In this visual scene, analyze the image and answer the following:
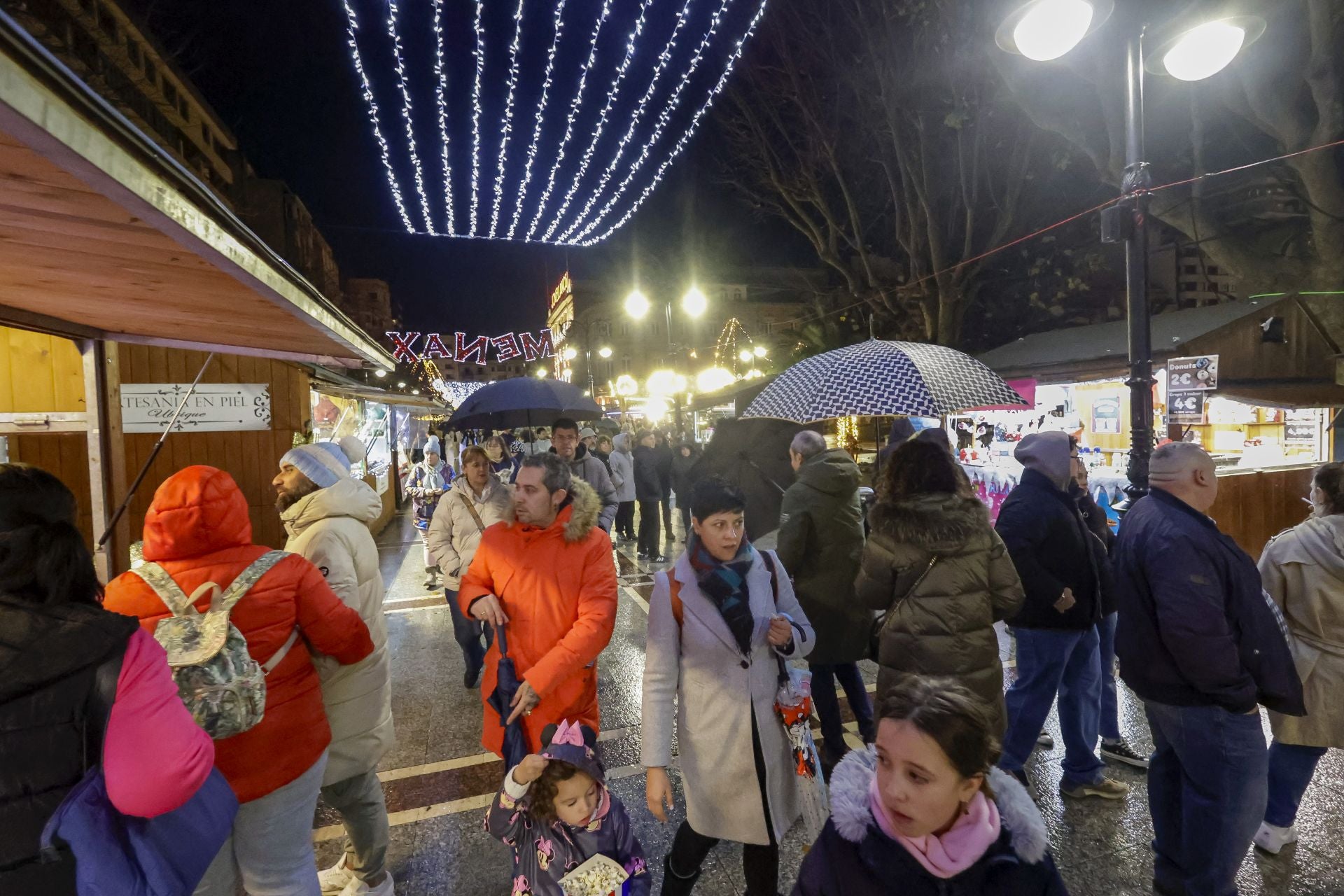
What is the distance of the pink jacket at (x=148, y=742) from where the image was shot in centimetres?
144

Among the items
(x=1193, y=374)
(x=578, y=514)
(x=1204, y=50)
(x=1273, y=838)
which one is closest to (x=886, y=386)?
(x=578, y=514)

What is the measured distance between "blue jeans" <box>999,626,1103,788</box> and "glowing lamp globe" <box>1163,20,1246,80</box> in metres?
4.31

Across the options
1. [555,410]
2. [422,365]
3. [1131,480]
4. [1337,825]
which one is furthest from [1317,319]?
[422,365]

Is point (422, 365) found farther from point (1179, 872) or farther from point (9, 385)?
point (1179, 872)

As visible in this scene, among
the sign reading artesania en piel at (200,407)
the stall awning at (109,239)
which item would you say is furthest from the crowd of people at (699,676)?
the sign reading artesania en piel at (200,407)

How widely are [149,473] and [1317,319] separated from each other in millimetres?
15077

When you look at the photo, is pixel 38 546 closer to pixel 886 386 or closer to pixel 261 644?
pixel 261 644

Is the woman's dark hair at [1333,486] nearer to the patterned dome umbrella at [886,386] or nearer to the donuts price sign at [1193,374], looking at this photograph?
the patterned dome umbrella at [886,386]

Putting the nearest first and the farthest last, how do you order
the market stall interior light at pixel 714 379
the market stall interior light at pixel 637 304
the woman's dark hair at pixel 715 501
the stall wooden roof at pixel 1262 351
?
the woman's dark hair at pixel 715 501 < the stall wooden roof at pixel 1262 351 < the market stall interior light at pixel 637 304 < the market stall interior light at pixel 714 379

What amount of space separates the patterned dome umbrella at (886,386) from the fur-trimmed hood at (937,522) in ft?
3.99

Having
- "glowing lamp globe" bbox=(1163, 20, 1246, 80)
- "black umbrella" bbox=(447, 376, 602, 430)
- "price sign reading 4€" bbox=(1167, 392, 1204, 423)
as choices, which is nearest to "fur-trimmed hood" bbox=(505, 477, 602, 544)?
"black umbrella" bbox=(447, 376, 602, 430)

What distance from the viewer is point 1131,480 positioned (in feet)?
16.8

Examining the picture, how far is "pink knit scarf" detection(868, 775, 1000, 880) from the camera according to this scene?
4.36 feet

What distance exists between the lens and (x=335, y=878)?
116 inches
